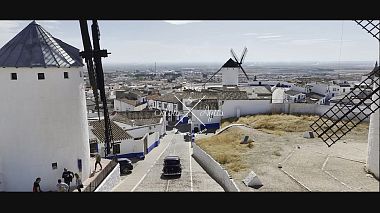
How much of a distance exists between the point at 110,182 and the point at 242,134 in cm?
790

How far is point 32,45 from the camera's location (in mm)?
8430

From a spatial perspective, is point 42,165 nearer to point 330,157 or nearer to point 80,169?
point 80,169

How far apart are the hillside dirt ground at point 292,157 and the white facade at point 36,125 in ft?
16.7

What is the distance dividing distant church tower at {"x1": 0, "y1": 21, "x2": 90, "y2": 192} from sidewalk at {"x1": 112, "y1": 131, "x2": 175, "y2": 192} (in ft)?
6.74

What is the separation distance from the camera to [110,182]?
31.7ft

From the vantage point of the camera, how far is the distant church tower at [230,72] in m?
31.8

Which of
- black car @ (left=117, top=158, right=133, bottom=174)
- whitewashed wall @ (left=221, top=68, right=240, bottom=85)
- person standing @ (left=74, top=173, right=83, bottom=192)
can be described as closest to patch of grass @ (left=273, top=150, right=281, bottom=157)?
black car @ (left=117, top=158, right=133, bottom=174)

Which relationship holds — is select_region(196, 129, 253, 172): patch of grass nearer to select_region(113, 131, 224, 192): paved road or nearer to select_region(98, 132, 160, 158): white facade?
select_region(113, 131, 224, 192): paved road

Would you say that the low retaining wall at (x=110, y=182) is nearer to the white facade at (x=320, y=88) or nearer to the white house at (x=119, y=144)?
the white house at (x=119, y=144)

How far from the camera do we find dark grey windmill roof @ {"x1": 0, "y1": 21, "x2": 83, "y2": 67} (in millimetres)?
7996

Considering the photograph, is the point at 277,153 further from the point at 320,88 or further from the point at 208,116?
the point at 320,88

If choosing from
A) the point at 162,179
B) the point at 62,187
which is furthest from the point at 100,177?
the point at 162,179

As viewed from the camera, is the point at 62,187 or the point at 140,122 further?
the point at 140,122
